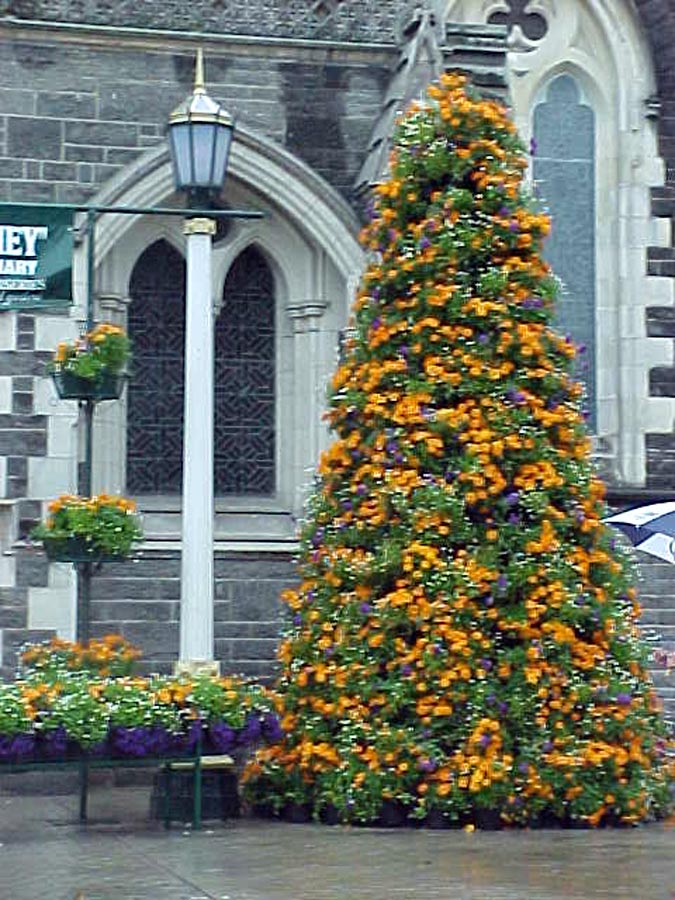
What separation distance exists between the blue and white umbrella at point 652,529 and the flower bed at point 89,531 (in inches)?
158

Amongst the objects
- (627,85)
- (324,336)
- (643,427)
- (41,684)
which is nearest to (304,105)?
(324,336)

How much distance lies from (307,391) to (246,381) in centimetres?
57

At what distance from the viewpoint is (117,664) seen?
12938mm

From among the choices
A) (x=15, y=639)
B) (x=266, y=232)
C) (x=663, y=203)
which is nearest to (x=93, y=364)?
(x=15, y=639)

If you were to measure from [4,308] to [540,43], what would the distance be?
6271 millimetres

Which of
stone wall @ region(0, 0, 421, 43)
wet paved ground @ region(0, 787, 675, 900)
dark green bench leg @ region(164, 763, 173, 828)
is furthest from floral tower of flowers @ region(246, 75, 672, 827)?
stone wall @ region(0, 0, 421, 43)

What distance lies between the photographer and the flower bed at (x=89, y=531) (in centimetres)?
1280

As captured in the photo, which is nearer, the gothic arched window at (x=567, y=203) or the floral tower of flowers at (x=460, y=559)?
the floral tower of flowers at (x=460, y=559)

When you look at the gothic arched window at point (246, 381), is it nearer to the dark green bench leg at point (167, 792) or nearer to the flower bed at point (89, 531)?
the flower bed at point (89, 531)

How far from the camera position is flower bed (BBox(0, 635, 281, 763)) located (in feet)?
38.5

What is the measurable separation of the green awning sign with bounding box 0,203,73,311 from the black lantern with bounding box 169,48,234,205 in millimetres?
1397

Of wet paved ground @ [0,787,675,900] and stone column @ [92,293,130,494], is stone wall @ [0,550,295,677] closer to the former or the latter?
stone column @ [92,293,130,494]

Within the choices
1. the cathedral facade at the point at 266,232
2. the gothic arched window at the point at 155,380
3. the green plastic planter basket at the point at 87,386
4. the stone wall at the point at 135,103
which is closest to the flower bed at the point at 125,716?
the green plastic planter basket at the point at 87,386

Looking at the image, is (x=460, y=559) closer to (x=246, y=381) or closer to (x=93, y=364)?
(x=93, y=364)
